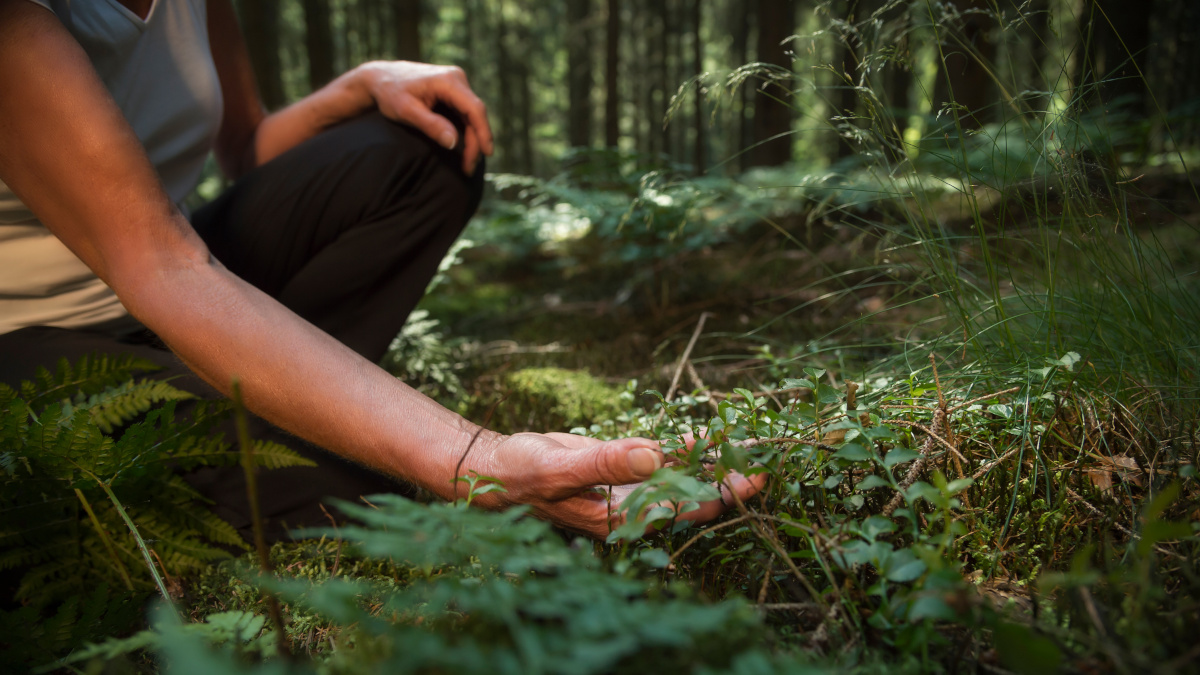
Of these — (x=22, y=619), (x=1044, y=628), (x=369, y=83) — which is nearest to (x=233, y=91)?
(x=369, y=83)

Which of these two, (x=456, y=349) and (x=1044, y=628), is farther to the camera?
(x=456, y=349)

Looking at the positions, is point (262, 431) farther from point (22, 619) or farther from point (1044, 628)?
point (1044, 628)

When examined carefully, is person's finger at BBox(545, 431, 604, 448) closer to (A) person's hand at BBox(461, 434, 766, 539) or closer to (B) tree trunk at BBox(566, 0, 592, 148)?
(A) person's hand at BBox(461, 434, 766, 539)

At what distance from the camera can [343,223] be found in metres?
2.36

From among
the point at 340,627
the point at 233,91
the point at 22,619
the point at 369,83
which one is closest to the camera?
the point at 22,619

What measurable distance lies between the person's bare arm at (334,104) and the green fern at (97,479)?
1.30 m

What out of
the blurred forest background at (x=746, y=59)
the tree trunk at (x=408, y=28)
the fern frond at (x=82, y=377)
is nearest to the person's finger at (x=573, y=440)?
the blurred forest background at (x=746, y=59)

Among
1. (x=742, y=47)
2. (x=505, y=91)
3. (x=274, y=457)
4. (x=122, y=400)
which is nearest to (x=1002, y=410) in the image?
(x=274, y=457)

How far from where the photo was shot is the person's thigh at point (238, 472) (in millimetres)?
1767

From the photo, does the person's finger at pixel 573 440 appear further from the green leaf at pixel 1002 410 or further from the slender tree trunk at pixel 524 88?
the slender tree trunk at pixel 524 88

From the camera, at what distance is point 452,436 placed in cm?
129

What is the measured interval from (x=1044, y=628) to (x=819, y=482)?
1.44 feet

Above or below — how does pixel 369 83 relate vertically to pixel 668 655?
above

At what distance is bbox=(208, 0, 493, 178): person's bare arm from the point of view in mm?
2299
